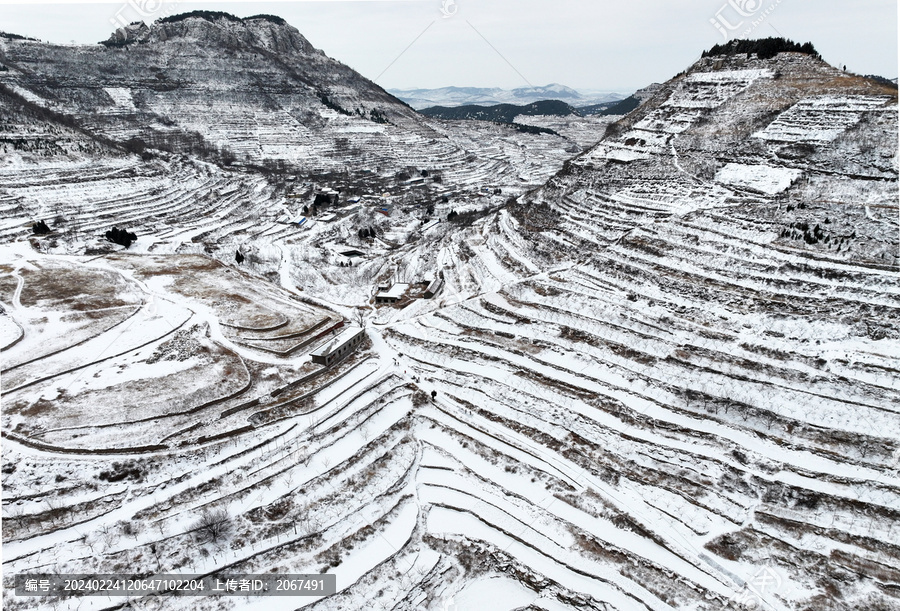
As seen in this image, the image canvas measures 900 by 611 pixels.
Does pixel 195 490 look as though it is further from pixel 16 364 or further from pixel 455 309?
pixel 455 309

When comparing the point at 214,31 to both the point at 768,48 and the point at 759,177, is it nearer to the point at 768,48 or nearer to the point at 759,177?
the point at 768,48

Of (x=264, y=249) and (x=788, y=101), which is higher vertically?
(x=788, y=101)

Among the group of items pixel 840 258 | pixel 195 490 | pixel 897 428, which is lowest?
pixel 195 490

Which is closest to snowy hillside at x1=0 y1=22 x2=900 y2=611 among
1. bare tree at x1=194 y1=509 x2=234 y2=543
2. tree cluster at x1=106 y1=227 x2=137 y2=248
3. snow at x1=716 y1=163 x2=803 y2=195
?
bare tree at x1=194 y1=509 x2=234 y2=543

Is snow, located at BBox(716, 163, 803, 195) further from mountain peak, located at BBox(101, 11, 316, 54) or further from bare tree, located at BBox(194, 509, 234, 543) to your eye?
mountain peak, located at BBox(101, 11, 316, 54)

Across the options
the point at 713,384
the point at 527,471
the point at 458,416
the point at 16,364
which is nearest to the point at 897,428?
the point at 713,384

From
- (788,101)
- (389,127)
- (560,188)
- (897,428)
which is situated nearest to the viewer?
(897,428)
